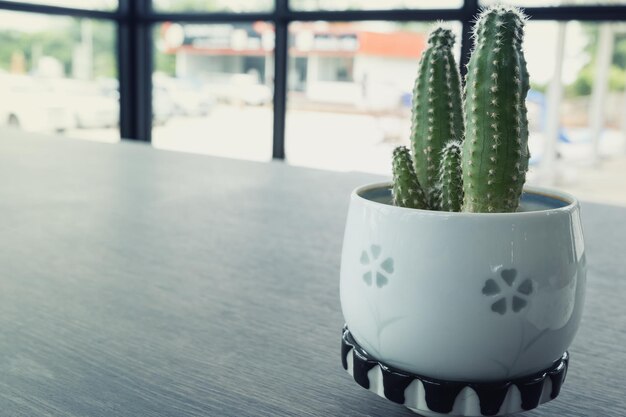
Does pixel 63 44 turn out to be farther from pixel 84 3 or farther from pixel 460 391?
pixel 460 391

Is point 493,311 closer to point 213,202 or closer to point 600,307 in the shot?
point 600,307

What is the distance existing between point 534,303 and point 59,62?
14.5 feet

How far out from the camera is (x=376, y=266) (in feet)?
1.12

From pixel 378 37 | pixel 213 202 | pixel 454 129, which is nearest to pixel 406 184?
pixel 454 129

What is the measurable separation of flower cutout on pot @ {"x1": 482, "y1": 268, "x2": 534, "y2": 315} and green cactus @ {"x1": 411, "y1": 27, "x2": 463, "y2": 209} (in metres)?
0.08

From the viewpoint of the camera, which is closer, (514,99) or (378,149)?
(514,99)

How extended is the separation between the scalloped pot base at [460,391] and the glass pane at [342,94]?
3447 millimetres

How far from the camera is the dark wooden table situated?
15.3 inches

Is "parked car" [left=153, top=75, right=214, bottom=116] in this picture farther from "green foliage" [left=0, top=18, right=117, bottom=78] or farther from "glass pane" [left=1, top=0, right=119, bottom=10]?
"glass pane" [left=1, top=0, right=119, bottom=10]

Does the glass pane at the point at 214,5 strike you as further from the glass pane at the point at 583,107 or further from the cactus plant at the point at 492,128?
the cactus plant at the point at 492,128

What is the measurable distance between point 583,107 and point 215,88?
2231 mm

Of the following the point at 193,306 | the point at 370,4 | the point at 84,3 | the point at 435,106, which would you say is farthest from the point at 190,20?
the point at 435,106

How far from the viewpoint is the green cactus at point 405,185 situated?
1.22 feet

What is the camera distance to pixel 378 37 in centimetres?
373
